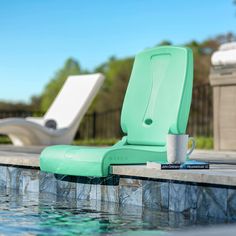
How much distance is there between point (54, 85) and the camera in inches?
1578

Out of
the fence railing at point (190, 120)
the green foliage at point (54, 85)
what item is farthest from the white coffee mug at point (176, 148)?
the green foliage at point (54, 85)

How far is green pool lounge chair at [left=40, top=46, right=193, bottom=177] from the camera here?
5.36 meters

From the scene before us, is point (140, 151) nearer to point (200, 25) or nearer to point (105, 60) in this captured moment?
point (200, 25)

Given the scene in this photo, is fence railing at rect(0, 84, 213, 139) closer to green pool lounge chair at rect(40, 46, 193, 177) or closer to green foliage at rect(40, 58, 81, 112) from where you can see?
green foliage at rect(40, 58, 81, 112)

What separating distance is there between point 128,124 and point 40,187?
40.8 inches

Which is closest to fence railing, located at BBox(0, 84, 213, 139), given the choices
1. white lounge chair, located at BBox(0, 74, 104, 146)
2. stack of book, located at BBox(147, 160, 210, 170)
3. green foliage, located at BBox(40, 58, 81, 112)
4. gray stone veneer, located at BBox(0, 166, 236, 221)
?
white lounge chair, located at BBox(0, 74, 104, 146)

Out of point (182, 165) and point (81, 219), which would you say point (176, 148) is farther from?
point (81, 219)

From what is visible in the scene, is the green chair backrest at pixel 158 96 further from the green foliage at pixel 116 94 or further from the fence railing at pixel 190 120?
the green foliage at pixel 116 94

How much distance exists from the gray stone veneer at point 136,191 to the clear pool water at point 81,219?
0.09 metres

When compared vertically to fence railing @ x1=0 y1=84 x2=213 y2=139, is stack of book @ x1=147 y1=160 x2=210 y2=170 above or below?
below

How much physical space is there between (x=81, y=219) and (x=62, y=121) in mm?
8437

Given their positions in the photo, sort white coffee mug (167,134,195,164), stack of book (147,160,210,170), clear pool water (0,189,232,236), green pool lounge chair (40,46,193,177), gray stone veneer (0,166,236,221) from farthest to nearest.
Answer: green pool lounge chair (40,46,193,177), white coffee mug (167,134,195,164), stack of book (147,160,210,170), gray stone veneer (0,166,236,221), clear pool water (0,189,232,236)

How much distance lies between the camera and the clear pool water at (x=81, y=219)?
390cm

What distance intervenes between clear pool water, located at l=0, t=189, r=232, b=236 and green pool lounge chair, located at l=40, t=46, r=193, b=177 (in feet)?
1.16
